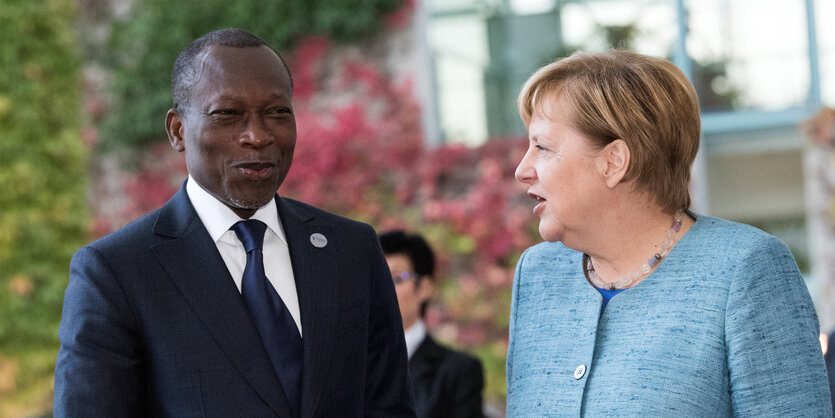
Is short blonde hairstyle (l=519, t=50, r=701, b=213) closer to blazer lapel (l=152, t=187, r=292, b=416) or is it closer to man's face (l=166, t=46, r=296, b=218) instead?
man's face (l=166, t=46, r=296, b=218)

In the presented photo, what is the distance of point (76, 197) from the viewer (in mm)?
7180

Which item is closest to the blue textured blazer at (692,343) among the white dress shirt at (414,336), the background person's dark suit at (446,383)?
the background person's dark suit at (446,383)

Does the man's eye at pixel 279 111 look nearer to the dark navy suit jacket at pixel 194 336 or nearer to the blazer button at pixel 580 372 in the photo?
the dark navy suit jacket at pixel 194 336

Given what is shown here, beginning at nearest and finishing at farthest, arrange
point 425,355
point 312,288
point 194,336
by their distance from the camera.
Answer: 1. point 194,336
2. point 312,288
3. point 425,355

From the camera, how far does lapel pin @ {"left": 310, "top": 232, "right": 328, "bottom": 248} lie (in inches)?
74.6

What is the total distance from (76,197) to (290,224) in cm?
580

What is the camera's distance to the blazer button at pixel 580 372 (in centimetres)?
188

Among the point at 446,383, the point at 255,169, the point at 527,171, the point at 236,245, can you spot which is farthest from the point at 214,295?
the point at 446,383

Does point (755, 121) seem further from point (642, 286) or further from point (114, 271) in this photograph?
point (114, 271)

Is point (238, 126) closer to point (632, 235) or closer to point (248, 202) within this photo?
point (248, 202)

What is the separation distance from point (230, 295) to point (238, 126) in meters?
0.32

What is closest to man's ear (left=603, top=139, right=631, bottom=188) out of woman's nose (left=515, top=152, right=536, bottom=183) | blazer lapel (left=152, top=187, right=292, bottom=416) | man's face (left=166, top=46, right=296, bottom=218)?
woman's nose (left=515, top=152, right=536, bottom=183)

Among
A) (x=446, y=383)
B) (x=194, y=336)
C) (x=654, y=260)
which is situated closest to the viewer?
(x=194, y=336)

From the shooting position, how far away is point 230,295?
1748mm
